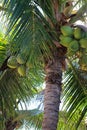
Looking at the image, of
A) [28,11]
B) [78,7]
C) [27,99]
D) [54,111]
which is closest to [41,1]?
[28,11]

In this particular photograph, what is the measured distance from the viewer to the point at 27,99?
21.2 ft

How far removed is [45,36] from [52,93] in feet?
2.82

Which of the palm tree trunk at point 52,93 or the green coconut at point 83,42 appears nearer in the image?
the green coconut at point 83,42

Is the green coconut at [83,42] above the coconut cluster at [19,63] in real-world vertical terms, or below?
above

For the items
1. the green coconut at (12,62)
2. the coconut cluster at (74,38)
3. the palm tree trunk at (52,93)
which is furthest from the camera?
the green coconut at (12,62)

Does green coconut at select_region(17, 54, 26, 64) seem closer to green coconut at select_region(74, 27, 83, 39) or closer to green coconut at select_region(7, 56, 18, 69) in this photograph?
green coconut at select_region(7, 56, 18, 69)

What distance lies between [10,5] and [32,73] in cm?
220

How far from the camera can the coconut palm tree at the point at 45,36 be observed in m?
4.34

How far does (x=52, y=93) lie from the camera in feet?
16.2

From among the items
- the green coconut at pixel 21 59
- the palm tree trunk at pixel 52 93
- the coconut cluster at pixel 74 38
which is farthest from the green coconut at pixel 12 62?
the coconut cluster at pixel 74 38

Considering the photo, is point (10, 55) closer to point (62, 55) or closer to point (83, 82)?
point (62, 55)

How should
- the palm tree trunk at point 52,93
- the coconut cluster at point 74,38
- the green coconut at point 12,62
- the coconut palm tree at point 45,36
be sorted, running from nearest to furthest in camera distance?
1. the coconut palm tree at point 45,36
2. the coconut cluster at point 74,38
3. the palm tree trunk at point 52,93
4. the green coconut at point 12,62

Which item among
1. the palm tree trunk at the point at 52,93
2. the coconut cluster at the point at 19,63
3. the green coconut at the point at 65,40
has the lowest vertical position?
the palm tree trunk at the point at 52,93

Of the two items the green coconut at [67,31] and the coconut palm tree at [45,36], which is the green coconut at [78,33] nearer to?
the green coconut at [67,31]
